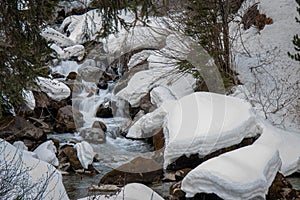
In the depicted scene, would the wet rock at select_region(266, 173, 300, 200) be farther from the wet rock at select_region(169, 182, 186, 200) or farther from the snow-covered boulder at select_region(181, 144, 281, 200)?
the wet rock at select_region(169, 182, 186, 200)

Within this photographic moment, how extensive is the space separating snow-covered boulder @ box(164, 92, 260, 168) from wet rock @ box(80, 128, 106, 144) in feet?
7.04

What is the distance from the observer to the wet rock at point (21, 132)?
10.8m

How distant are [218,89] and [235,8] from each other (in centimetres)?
339

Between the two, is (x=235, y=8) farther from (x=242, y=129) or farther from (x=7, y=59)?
(x=7, y=59)

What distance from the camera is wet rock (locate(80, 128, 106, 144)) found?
38.8 ft

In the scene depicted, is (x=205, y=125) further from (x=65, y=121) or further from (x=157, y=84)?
(x=65, y=121)

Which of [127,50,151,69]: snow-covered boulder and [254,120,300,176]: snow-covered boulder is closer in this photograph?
[254,120,300,176]: snow-covered boulder

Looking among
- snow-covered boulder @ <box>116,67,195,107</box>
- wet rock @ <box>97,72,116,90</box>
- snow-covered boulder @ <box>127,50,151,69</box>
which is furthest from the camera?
wet rock @ <box>97,72,116,90</box>

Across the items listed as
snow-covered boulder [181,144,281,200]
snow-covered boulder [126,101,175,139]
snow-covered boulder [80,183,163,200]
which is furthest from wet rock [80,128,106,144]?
snow-covered boulder [80,183,163,200]

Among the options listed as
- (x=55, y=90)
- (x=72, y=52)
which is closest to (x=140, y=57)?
(x=72, y=52)

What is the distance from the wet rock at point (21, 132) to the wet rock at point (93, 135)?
1.06 meters

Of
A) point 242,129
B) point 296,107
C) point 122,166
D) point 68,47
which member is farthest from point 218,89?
point 68,47

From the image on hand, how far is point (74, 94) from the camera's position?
14.6 m

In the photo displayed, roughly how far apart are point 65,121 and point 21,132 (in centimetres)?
161
